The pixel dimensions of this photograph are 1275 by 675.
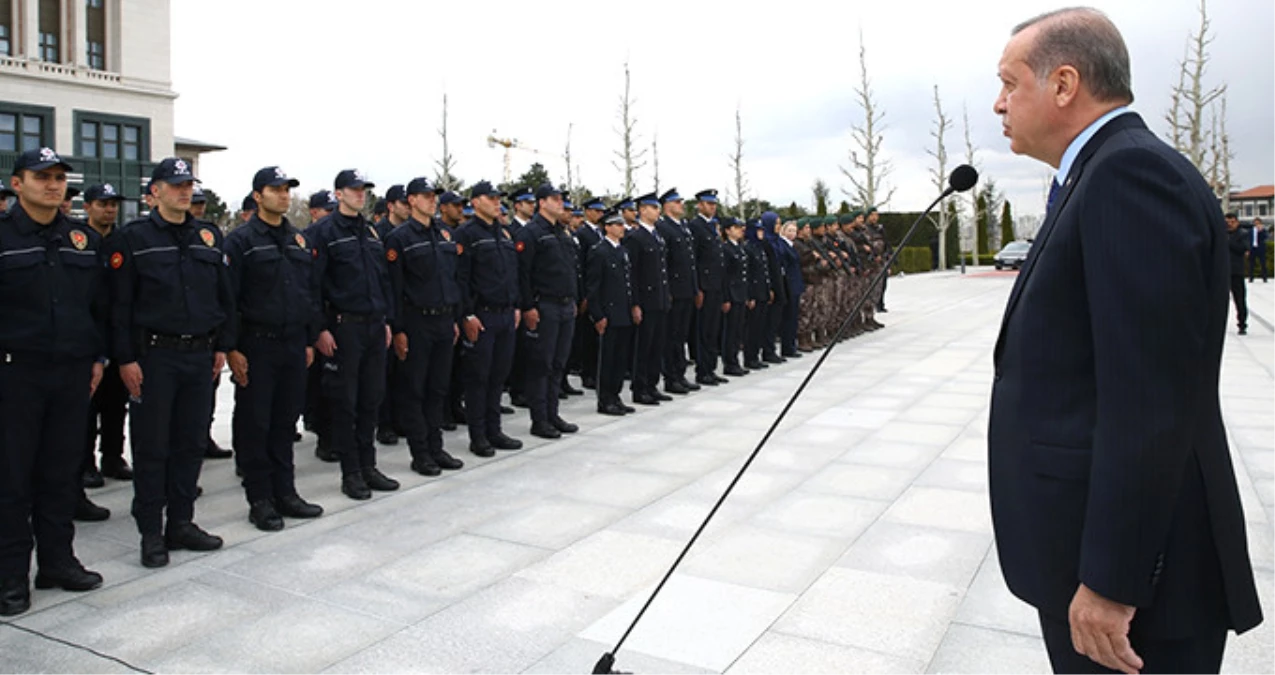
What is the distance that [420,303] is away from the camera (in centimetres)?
648

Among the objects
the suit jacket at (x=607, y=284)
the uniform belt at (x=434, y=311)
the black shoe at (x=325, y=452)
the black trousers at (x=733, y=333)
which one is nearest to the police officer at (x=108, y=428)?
the black shoe at (x=325, y=452)

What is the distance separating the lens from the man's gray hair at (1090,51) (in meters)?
1.71

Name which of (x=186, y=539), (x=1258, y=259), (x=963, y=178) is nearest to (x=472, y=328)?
(x=186, y=539)

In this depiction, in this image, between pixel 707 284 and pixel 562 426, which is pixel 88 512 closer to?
pixel 562 426

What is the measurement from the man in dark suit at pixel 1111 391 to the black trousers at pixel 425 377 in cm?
513

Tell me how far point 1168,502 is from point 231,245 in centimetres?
500

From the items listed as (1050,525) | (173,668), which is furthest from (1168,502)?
(173,668)

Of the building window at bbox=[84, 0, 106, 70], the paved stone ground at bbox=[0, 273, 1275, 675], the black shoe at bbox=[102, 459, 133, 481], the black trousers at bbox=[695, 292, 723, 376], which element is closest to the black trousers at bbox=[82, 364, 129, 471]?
the black shoe at bbox=[102, 459, 133, 481]

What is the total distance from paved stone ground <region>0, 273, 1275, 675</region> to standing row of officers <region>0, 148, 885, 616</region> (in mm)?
339

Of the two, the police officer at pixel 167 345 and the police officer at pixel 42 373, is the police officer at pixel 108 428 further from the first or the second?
the police officer at pixel 42 373

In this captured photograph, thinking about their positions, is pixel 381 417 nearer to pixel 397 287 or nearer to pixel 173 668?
pixel 397 287

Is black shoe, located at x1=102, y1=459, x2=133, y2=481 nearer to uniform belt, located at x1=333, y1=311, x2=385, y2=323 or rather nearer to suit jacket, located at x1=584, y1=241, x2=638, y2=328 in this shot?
uniform belt, located at x1=333, y1=311, x2=385, y2=323

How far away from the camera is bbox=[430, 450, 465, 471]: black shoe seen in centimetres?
659

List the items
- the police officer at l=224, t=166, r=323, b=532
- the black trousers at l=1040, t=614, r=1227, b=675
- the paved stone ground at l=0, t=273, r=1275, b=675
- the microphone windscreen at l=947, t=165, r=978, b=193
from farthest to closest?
the police officer at l=224, t=166, r=323, b=532
the paved stone ground at l=0, t=273, r=1275, b=675
the microphone windscreen at l=947, t=165, r=978, b=193
the black trousers at l=1040, t=614, r=1227, b=675
